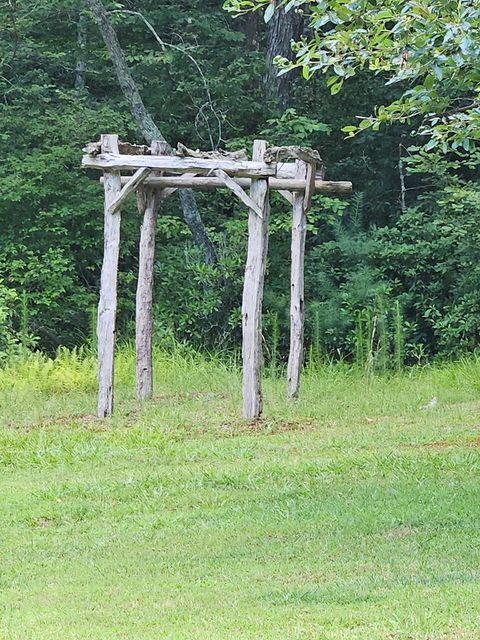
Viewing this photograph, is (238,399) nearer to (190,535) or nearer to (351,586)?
(190,535)

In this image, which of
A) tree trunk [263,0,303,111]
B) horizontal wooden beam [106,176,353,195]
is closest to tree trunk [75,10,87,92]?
tree trunk [263,0,303,111]

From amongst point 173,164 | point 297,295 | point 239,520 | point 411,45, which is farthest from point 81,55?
point 239,520

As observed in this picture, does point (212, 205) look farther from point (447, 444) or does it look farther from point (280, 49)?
point (447, 444)

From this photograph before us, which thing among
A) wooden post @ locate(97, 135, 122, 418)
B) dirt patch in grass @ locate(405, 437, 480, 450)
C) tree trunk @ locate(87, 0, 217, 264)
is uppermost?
tree trunk @ locate(87, 0, 217, 264)

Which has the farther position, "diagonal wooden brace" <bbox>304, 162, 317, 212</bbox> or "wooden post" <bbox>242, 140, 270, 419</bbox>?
"diagonal wooden brace" <bbox>304, 162, 317, 212</bbox>

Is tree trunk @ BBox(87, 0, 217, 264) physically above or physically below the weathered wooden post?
above

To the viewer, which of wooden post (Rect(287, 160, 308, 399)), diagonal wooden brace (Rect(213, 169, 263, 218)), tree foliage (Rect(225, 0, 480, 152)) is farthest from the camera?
wooden post (Rect(287, 160, 308, 399))

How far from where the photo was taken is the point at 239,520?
8.00 metres

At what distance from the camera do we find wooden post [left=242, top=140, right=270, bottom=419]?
41.0ft

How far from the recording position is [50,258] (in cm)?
1925

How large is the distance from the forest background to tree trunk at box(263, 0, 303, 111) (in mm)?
31

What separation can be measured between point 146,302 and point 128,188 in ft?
7.66

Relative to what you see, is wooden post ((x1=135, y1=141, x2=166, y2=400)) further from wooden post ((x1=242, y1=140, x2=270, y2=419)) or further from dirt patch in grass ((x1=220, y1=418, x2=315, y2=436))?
dirt patch in grass ((x1=220, y1=418, x2=315, y2=436))

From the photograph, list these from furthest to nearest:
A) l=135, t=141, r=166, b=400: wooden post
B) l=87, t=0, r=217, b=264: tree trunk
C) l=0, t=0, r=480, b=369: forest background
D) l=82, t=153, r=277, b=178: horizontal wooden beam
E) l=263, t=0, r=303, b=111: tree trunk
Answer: l=263, t=0, r=303, b=111: tree trunk < l=0, t=0, r=480, b=369: forest background < l=87, t=0, r=217, b=264: tree trunk < l=135, t=141, r=166, b=400: wooden post < l=82, t=153, r=277, b=178: horizontal wooden beam
